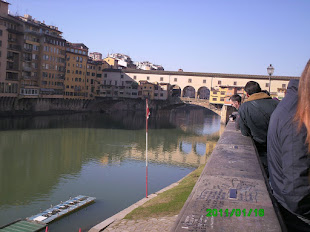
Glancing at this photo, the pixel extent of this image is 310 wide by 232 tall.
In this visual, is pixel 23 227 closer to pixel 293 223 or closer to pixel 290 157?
pixel 293 223

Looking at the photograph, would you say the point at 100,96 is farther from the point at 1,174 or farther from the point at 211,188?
the point at 211,188

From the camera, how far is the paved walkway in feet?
25.0

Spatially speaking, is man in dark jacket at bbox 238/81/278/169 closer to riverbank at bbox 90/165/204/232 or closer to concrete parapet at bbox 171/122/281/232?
→ concrete parapet at bbox 171/122/281/232

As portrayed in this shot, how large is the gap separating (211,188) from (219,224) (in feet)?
1.85

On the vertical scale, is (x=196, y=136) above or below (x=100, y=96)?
below

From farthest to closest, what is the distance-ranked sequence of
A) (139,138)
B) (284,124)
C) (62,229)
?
1. (139,138)
2. (62,229)
3. (284,124)

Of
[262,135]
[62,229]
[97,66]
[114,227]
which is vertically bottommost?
[62,229]

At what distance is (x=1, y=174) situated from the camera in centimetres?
1558

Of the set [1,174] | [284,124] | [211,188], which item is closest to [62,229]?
[1,174]

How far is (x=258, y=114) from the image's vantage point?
12.4 feet

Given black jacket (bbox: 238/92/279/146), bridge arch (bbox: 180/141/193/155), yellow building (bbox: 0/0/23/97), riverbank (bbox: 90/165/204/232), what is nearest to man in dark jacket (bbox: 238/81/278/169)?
black jacket (bbox: 238/92/279/146)

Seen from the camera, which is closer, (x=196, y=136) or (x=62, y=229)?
(x=62, y=229)

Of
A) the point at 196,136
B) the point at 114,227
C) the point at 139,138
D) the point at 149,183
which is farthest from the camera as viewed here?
the point at 196,136

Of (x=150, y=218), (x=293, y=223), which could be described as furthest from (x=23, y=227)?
(x=293, y=223)
